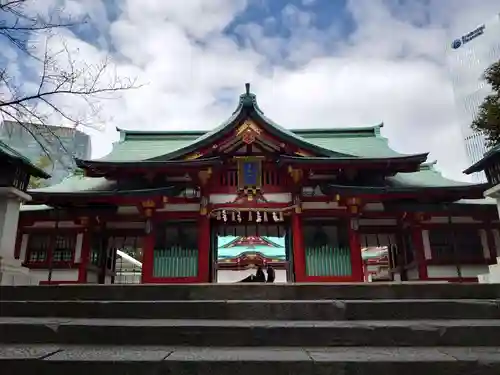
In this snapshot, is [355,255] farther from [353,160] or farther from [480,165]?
[480,165]

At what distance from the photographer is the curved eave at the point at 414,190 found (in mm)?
13062

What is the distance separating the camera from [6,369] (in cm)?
365

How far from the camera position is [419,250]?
13984 mm

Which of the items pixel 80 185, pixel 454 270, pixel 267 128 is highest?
pixel 267 128

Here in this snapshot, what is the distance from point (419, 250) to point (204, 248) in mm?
7708


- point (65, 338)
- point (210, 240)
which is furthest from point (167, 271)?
point (65, 338)

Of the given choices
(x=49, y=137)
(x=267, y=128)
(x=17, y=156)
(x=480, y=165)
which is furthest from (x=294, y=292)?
(x=267, y=128)

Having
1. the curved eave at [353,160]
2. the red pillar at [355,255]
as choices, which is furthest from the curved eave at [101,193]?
the red pillar at [355,255]

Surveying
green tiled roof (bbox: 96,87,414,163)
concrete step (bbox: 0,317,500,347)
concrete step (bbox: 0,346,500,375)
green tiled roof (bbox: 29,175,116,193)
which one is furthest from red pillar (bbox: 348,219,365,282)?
concrete step (bbox: 0,346,500,375)

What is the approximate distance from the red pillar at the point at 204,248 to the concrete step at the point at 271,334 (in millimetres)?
8879

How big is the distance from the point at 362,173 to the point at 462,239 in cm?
435

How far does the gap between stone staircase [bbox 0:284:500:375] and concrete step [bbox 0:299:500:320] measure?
0.01 m

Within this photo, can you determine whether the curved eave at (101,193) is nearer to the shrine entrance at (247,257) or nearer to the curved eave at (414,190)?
the curved eave at (414,190)

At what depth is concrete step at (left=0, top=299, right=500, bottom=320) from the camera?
5.04 m
